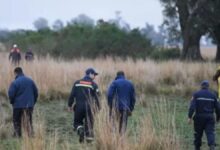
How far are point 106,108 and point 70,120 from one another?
5665 millimetres

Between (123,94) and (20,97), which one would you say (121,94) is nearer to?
(123,94)

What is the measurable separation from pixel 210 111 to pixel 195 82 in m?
13.0

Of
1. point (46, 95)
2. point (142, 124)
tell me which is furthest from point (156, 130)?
point (46, 95)

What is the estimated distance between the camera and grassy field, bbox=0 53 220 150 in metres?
8.77

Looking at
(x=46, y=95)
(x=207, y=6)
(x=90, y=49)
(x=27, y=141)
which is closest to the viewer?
(x=27, y=141)

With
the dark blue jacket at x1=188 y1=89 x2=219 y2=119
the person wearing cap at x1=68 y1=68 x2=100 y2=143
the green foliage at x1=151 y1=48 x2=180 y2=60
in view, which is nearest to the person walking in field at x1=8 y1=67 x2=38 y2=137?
the person wearing cap at x1=68 y1=68 x2=100 y2=143

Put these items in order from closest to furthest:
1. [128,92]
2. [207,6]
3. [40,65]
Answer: [128,92], [40,65], [207,6]

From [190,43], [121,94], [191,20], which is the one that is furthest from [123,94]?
[190,43]

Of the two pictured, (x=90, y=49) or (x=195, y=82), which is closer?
(x=195, y=82)

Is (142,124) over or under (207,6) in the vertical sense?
under

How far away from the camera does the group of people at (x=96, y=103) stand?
11031 mm

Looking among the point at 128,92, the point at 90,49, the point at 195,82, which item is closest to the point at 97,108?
the point at 128,92

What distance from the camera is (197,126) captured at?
439 inches

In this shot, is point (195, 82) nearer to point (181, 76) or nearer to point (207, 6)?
point (181, 76)
